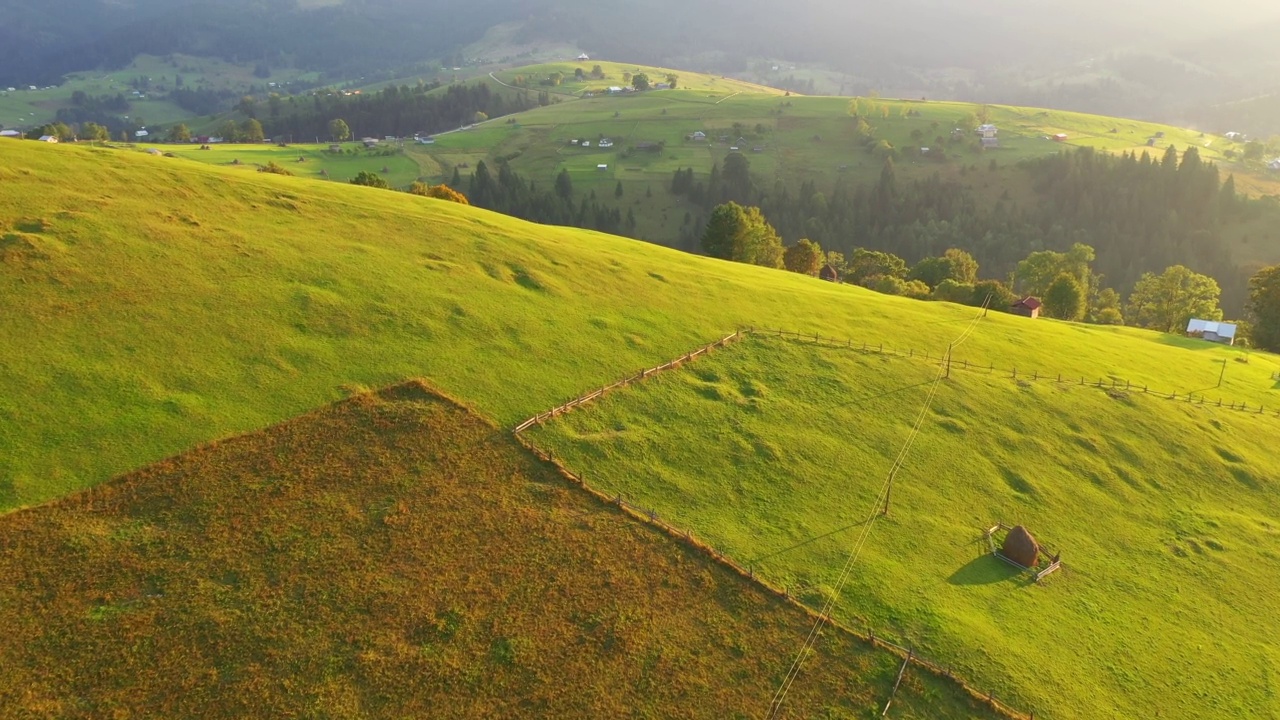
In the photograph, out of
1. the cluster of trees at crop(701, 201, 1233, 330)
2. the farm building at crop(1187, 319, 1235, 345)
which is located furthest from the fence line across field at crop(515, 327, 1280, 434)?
the farm building at crop(1187, 319, 1235, 345)

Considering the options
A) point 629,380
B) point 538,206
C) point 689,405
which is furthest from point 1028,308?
point 538,206

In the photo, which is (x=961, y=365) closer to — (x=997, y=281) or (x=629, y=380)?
(x=629, y=380)

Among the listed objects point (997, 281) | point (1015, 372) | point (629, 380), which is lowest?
→ point (1015, 372)

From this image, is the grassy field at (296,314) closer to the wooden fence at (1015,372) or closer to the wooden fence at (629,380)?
the wooden fence at (629,380)

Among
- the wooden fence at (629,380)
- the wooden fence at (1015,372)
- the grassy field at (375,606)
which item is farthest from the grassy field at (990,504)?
the grassy field at (375,606)

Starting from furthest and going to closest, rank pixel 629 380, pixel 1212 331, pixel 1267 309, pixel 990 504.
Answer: pixel 1212 331 < pixel 1267 309 < pixel 629 380 < pixel 990 504
